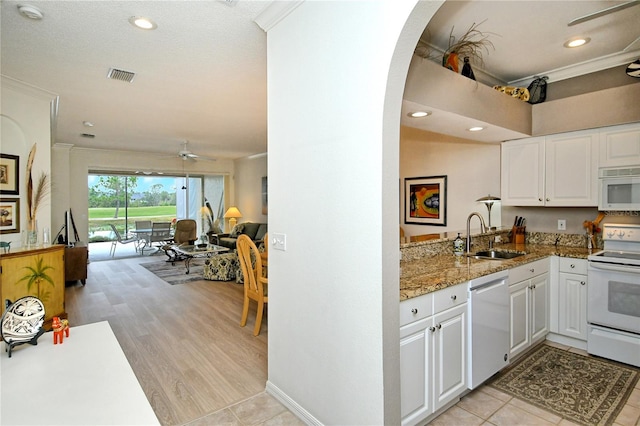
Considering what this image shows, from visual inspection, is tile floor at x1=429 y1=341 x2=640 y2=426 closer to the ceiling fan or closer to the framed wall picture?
the framed wall picture

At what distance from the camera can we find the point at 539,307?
10.2 ft

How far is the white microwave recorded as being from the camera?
3023mm

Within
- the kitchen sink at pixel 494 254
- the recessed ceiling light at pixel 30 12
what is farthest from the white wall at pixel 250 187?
the recessed ceiling light at pixel 30 12

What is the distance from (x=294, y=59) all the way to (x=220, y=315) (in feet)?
10.5

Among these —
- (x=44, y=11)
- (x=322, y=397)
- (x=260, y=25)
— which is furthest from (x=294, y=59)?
(x=322, y=397)

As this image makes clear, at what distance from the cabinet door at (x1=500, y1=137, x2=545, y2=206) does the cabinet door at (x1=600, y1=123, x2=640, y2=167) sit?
519 millimetres

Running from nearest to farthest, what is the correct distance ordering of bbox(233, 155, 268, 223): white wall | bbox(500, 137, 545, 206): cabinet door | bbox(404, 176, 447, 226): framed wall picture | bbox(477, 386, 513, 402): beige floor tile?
1. bbox(477, 386, 513, 402): beige floor tile
2. bbox(500, 137, 545, 206): cabinet door
3. bbox(404, 176, 447, 226): framed wall picture
4. bbox(233, 155, 268, 223): white wall

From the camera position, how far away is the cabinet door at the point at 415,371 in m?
1.83

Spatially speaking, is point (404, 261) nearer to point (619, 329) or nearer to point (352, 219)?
point (352, 219)

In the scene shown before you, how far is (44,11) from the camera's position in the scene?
2.32m

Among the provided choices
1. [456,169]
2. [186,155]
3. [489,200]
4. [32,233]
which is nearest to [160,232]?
[186,155]

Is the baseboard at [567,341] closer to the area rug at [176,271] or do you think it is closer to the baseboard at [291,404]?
the baseboard at [291,404]

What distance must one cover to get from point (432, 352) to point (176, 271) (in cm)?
602

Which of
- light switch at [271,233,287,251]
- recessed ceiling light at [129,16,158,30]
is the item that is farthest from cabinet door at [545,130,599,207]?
recessed ceiling light at [129,16,158,30]
